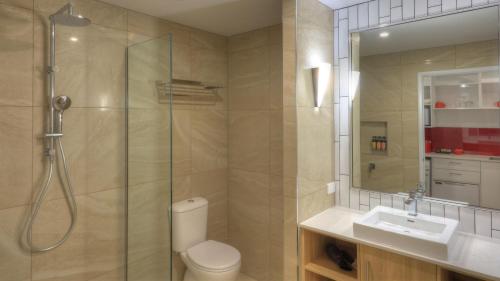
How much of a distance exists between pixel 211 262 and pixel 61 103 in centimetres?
161

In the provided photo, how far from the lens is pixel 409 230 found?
6.54 feet

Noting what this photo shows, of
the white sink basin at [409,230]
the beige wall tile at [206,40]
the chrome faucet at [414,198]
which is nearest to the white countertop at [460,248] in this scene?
the white sink basin at [409,230]

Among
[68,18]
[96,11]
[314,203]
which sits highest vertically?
[96,11]

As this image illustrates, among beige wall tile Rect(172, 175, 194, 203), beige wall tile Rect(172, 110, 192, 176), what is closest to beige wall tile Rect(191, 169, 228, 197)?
beige wall tile Rect(172, 175, 194, 203)

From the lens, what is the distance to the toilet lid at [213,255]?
2393 millimetres

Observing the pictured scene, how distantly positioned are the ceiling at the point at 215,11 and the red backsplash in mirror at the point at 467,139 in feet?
5.02

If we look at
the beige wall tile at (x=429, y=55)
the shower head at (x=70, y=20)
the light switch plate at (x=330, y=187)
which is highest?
the shower head at (x=70, y=20)

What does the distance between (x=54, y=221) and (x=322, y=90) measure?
2108 mm

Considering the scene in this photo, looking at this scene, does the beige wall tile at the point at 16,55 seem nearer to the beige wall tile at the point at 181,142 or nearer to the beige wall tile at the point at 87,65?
the beige wall tile at the point at 87,65

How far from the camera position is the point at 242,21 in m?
2.75

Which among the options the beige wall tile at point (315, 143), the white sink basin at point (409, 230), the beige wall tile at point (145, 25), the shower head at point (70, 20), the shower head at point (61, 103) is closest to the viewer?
the white sink basin at point (409, 230)

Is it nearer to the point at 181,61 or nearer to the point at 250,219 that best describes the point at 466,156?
the point at 250,219

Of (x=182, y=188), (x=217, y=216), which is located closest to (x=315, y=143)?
(x=182, y=188)

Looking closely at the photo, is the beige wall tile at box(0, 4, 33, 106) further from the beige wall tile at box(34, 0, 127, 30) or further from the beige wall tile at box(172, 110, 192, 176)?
the beige wall tile at box(172, 110, 192, 176)
